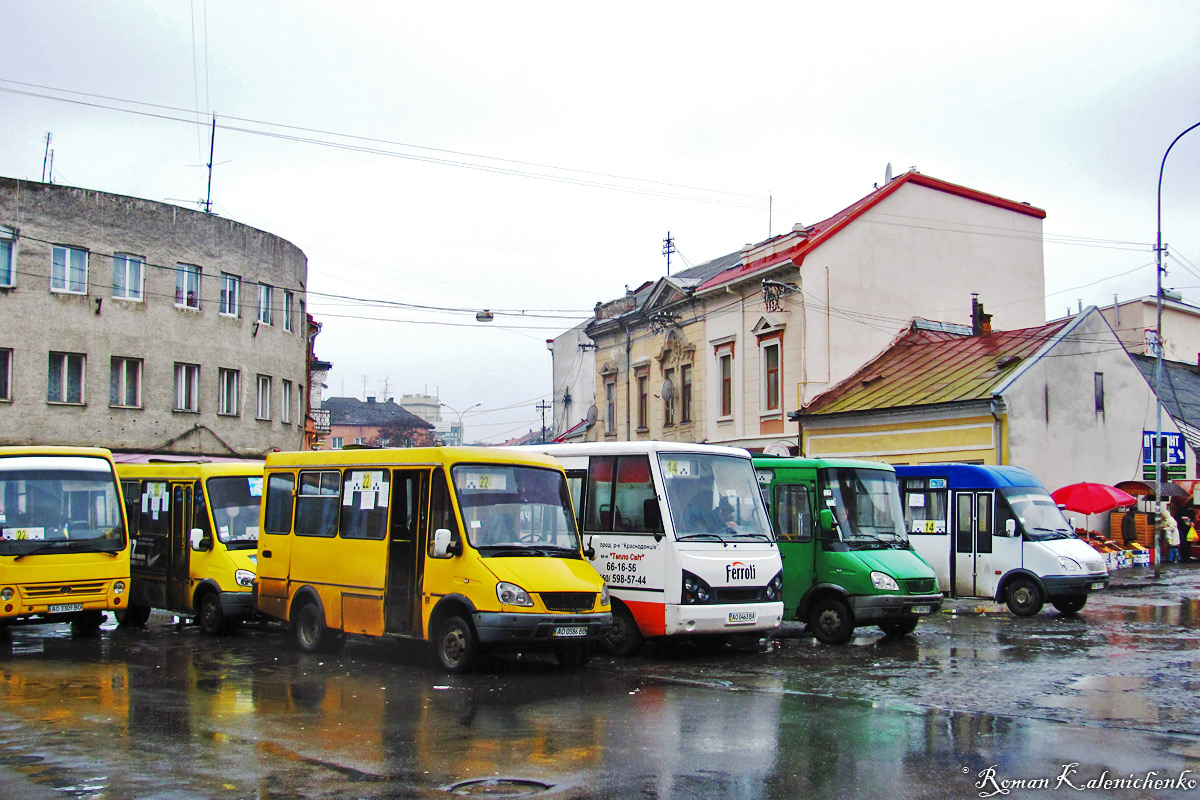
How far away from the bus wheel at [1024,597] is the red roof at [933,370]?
8095 millimetres

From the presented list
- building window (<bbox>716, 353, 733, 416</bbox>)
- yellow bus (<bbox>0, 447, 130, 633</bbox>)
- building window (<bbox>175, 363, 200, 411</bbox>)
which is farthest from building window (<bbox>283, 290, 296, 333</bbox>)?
yellow bus (<bbox>0, 447, 130, 633</bbox>)

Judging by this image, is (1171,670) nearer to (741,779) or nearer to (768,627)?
(768,627)

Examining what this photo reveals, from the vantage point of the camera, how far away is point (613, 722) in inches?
375

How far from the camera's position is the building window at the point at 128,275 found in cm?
3528

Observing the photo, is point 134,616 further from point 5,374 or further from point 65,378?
point 65,378

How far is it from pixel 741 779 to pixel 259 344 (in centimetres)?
3563

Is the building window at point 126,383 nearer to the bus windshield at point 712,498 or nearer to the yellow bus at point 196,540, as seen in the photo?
the yellow bus at point 196,540

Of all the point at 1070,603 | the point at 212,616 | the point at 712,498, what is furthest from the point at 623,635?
the point at 1070,603

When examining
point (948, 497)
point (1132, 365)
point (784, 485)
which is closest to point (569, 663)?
point (784, 485)

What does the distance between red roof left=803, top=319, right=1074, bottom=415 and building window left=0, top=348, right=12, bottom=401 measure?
23.6 m

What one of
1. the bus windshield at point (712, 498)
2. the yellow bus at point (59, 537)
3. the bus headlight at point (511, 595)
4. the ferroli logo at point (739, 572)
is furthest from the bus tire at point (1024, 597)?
the yellow bus at point (59, 537)

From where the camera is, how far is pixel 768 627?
13922 millimetres

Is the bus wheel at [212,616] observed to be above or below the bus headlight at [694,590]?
below

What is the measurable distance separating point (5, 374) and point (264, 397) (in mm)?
9540
